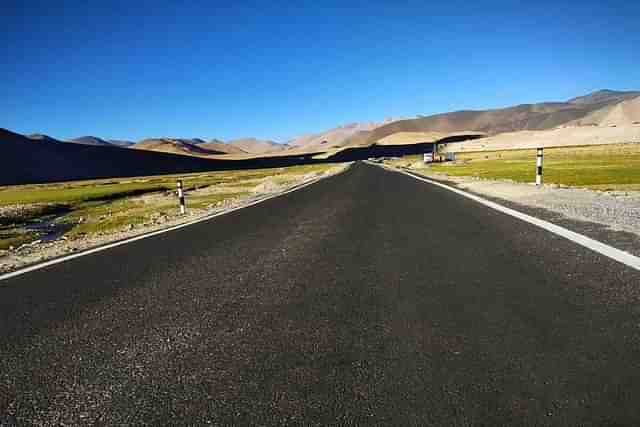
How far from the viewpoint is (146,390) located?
2279 mm

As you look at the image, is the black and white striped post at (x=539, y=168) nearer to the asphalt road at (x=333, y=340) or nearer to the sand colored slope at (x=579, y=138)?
the asphalt road at (x=333, y=340)

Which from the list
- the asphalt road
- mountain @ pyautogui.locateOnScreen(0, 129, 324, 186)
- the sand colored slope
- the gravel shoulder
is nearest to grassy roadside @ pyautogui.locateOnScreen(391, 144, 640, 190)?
the gravel shoulder

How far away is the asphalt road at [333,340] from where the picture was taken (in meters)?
2.03

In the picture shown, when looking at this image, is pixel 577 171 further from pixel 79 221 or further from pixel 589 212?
pixel 79 221

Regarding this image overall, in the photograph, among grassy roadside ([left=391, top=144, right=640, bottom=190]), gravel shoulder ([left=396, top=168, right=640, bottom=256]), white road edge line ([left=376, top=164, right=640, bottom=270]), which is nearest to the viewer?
white road edge line ([left=376, top=164, right=640, bottom=270])

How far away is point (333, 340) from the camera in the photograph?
2.76 meters

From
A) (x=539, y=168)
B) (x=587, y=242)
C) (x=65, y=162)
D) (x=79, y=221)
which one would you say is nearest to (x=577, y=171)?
(x=539, y=168)

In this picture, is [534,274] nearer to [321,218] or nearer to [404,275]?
[404,275]

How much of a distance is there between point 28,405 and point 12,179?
108719mm

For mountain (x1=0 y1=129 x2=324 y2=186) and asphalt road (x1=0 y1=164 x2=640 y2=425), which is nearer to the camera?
asphalt road (x1=0 y1=164 x2=640 y2=425)

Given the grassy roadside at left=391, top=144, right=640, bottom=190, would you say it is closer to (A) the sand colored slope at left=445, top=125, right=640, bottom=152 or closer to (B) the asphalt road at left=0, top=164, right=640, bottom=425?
(B) the asphalt road at left=0, top=164, right=640, bottom=425

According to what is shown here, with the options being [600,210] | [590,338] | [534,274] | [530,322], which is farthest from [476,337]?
[600,210]

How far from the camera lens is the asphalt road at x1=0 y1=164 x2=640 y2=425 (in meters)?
2.03

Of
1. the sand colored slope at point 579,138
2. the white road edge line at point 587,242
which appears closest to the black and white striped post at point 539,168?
the white road edge line at point 587,242
